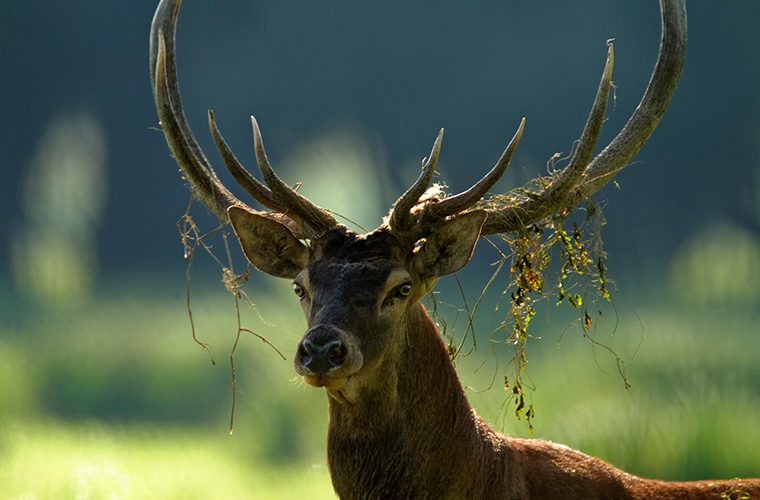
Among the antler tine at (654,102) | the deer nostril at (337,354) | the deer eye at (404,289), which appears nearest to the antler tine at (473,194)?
the deer eye at (404,289)

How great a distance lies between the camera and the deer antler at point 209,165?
5039mm

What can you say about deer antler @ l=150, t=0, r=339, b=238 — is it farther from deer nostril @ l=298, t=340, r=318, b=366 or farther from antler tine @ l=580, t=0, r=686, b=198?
antler tine @ l=580, t=0, r=686, b=198

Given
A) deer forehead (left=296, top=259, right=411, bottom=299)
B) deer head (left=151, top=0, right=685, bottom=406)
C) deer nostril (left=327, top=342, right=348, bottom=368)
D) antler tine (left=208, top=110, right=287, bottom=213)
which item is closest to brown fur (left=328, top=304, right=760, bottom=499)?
deer head (left=151, top=0, right=685, bottom=406)

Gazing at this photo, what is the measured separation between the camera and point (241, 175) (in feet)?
16.9

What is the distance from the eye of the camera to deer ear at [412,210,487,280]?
4902 mm

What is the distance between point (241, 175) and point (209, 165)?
1.95 ft

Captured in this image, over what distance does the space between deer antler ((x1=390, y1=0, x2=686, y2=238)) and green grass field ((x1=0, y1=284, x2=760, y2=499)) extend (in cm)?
312

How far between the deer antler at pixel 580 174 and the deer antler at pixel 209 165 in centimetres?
48

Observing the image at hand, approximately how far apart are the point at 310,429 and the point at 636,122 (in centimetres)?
493

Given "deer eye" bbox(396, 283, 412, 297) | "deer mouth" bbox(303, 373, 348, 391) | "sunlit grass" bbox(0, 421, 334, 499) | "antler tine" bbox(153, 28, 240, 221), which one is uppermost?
"antler tine" bbox(153, 28, 240, 221)

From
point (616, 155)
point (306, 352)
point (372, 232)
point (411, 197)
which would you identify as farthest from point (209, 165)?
point (616, 155)

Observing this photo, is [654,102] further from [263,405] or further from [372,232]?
[263,405]

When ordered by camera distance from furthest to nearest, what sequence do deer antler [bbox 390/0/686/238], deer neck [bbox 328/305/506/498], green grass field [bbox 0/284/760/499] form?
green grass field [bbox 0/284/760/499] → deer antler [bbox 390/0/686/238] → deer neck [bbox 328/305/506/498]

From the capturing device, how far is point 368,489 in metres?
4.70
